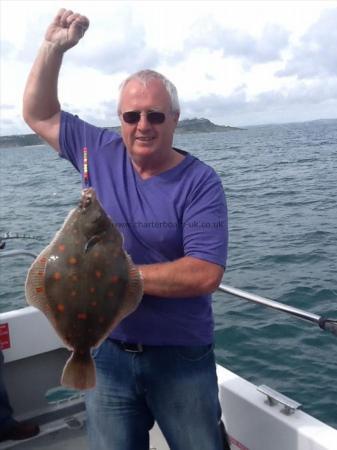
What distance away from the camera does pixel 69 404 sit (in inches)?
198

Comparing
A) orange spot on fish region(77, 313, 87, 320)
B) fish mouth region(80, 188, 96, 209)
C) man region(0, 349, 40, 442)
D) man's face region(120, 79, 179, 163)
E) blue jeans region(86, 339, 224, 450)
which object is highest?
man's face region(120, 79, 179, 163)

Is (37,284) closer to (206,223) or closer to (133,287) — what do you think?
(133,287)

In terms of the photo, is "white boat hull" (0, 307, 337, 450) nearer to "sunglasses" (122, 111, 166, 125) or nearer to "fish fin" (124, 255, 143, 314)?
"fish fin" (124, 255, 143, 314)

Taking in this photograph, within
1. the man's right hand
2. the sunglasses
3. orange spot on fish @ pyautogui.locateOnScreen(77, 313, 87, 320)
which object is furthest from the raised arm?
orange spot on fish @ pyautogui.locateOnScreen(77, 313, 87, 320)

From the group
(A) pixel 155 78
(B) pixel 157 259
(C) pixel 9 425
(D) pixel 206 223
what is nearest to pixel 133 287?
(B) pixel 157 259

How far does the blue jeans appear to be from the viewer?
120 inches

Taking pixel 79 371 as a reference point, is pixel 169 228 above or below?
above

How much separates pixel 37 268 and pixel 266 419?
1934 millimetres

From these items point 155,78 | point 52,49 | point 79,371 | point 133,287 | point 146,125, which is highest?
point 52,49

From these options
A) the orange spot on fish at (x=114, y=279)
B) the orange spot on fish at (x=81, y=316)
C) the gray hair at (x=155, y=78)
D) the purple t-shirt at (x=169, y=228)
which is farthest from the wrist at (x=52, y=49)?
the orange spot on fish at (x=81, y=316)

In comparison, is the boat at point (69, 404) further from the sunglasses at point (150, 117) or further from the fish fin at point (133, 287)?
the sunglasses at point (150, 117)

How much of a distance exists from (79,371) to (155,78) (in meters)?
1.52

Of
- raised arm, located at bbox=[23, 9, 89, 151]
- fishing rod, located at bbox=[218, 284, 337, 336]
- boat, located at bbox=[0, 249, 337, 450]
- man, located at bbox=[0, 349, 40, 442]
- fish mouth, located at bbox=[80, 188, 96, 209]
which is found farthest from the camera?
man, located at bbox=[0, 349, 40, 442]

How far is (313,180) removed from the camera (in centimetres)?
2602
